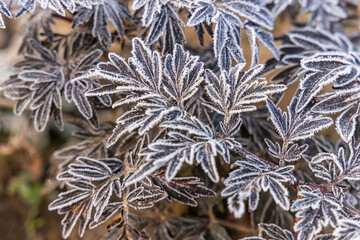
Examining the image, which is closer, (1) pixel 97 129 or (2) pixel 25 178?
(1) pixel 97 129

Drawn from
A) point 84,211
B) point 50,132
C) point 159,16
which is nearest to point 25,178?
point 50,132

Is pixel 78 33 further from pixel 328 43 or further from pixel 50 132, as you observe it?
pixel 50 132

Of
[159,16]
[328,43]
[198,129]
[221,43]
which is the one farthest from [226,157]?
[328,43]

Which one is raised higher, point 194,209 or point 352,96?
point 352,96

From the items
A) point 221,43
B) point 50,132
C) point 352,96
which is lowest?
point 50,132

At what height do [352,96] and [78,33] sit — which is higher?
[78,33]

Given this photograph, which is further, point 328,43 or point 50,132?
point 50,132

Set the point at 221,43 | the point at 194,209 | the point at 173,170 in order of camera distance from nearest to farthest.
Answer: the point at 173,170
the point at 221,43
the point at 194,209

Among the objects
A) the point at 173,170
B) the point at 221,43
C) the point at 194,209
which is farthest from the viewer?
the point at 194,209

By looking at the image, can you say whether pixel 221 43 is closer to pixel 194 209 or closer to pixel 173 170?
pixel 173 170
